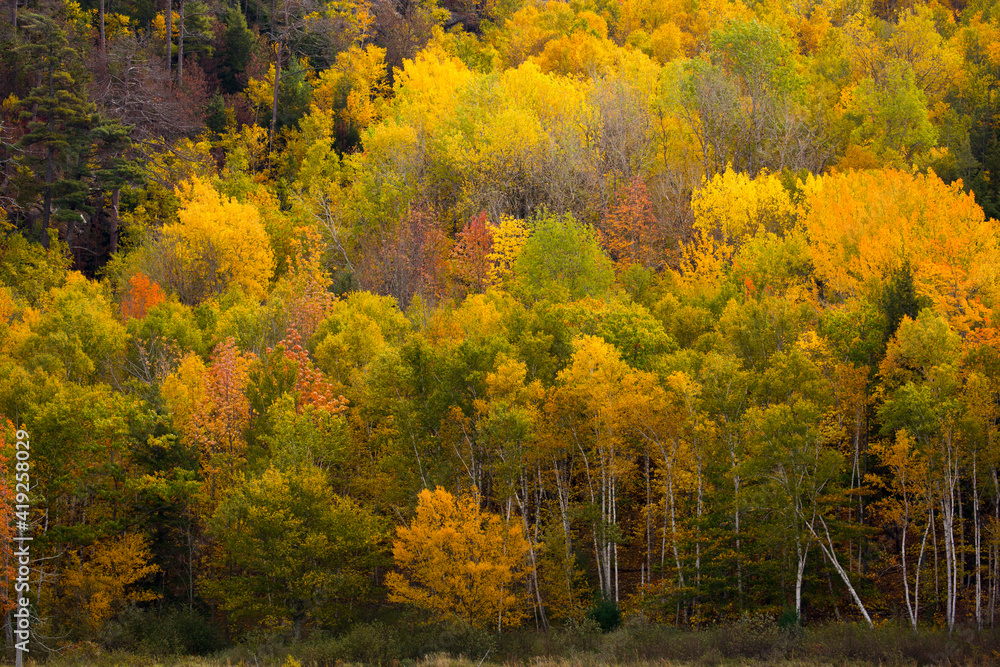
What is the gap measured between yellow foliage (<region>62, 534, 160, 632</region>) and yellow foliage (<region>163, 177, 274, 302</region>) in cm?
2231

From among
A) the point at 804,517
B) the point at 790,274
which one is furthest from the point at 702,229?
the point at 804,517

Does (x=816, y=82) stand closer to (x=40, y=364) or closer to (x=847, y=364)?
(x=847, y=364)

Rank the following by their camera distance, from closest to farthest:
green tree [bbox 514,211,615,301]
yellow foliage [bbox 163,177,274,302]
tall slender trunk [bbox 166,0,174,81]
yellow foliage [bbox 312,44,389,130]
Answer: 1. green tree [bbox 514,211,615,301]
2. yellow foliage [bbox 163,177,274,302]
3. tall slender trunk [bbox 166,0,174,81]
4. yellow foliage [bbox 312,44,389,130]

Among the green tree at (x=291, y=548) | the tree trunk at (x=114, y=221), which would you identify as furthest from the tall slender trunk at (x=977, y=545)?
the tree trunk at (x=114, y=221)

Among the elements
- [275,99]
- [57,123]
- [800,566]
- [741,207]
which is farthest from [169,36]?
[800,566]

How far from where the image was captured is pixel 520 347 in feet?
149

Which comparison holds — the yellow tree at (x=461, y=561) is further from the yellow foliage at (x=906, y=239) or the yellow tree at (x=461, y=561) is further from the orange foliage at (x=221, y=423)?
the yellow foliage at (x=906, y=239)

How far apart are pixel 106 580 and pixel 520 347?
1954 cm

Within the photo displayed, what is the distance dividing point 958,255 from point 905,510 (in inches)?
559

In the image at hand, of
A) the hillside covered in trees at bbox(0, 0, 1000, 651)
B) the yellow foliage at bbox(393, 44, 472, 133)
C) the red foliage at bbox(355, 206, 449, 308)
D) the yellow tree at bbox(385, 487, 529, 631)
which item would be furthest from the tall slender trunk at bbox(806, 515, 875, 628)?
the yellow foliage at bbox(393, 44, 472, 133)

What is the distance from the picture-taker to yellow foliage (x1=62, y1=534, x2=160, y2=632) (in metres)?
39.9

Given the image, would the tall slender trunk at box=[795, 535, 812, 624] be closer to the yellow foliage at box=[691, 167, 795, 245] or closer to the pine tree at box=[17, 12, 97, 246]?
the yellow foliage at box=[691, 167, 795, 245]

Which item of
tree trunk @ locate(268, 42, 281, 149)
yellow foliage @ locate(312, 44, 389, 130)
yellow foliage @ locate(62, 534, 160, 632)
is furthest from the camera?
yellow foliage @ locate(312, 44, 389, 130)

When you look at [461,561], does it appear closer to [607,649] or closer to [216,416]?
[607,649]
